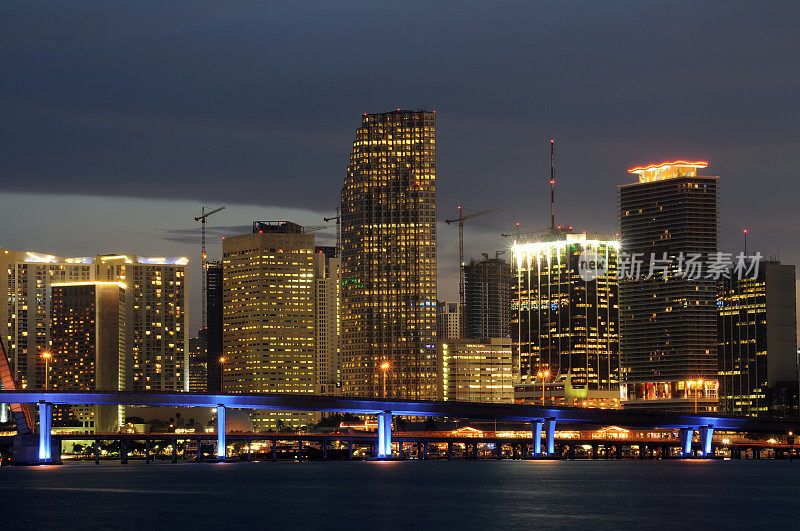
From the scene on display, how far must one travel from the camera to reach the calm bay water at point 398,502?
10569 cm

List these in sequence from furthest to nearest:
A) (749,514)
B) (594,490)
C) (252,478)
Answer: (252,478) → (594,490) → (749,514)

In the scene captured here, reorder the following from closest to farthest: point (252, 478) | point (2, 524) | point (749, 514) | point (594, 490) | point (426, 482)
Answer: point (2, 524), point (749, 514), point (594, 490), point (426, 482), point (252, 478)

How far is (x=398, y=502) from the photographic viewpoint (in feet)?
423

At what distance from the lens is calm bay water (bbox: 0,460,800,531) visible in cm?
10569

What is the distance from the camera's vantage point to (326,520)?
108 m

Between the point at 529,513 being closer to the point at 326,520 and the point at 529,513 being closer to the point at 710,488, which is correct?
the point at 326,520

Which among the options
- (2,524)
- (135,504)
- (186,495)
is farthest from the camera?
(186,495)

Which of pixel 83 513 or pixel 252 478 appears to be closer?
pixel 83 513

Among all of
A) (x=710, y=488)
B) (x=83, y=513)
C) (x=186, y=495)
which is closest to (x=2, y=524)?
(x=83, y=513)

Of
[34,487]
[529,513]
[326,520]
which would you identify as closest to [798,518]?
[529,513]

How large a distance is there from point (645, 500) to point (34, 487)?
67.4 metres

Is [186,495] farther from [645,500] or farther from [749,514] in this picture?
[749,514]

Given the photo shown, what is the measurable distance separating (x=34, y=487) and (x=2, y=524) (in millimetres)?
52140

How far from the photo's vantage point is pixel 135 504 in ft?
415
